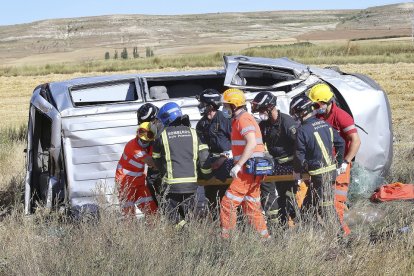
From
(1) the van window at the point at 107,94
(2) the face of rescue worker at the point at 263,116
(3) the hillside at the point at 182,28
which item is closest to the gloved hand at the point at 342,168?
(2) the face of rescue worker at the point at 263,116

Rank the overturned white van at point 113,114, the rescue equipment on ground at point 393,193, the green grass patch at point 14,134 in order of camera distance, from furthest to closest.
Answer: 1. the green grass patch at point 14,134
2. the rescue equipment on ground at point 393,193
3. the overturned white van at point 113,114

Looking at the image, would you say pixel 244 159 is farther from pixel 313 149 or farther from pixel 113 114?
→ pixel 113 114

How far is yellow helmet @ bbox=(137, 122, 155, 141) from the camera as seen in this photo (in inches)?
248

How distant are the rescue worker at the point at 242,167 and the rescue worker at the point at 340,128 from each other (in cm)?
87

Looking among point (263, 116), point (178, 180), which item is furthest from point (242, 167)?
point (263, 116)

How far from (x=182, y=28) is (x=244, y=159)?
411 feet

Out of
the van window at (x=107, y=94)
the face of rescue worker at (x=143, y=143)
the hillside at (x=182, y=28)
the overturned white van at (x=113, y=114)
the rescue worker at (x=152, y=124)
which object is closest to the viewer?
the rescue worker at (x=152, y=124)

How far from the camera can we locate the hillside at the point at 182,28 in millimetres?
110913

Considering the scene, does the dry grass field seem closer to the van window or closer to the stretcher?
the stretcher

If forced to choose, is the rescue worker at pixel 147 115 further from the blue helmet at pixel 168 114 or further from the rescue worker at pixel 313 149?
the rescue worker at pixel 313 149

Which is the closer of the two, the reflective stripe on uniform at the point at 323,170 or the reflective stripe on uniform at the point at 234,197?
the reflective stripe on uniform at the point at 234,197

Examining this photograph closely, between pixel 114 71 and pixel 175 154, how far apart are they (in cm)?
2955

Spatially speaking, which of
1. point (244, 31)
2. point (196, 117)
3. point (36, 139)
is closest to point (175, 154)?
point (196, 117)

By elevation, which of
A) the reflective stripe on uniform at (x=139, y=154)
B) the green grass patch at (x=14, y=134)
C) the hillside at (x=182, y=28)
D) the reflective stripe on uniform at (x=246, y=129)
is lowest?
the hillside at (x=182, y=28)
